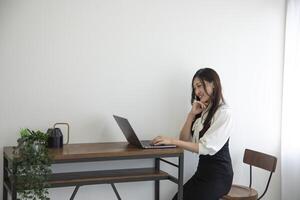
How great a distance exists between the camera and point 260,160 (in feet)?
11.2

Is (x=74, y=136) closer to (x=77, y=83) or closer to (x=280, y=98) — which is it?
(x=77, y=83)

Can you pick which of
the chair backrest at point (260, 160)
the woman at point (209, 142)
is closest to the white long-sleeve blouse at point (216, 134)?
the woman at point (209, 142)

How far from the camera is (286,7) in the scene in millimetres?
3785

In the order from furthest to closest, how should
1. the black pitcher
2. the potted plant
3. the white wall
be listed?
1. the white wall
2. the black pitcher
3. the potted plant

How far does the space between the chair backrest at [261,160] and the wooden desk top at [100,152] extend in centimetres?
87

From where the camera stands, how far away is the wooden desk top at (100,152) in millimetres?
2586

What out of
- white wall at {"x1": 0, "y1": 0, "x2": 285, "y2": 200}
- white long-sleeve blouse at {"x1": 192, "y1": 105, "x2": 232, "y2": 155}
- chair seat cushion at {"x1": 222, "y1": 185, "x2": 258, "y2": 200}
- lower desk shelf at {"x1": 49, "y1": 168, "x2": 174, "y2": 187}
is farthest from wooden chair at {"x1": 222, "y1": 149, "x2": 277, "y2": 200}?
lower desk shelf at {"x1": 49, "y1": 168, "x2": 174, "y2": 187}

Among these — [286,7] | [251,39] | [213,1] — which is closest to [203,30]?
[213,1]

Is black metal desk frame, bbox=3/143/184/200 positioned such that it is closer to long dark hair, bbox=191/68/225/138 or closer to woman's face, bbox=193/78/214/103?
long dark hair, bbox=191/68/225/138

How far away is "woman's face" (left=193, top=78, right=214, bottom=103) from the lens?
10.0ft

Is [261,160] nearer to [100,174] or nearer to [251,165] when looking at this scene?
[251,165]

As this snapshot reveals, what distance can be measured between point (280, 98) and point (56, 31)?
2.16 m

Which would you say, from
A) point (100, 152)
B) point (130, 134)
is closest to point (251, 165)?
point (130, 134)

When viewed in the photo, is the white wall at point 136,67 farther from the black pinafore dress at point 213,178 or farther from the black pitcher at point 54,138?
the black pinafore dress at point 213,178
